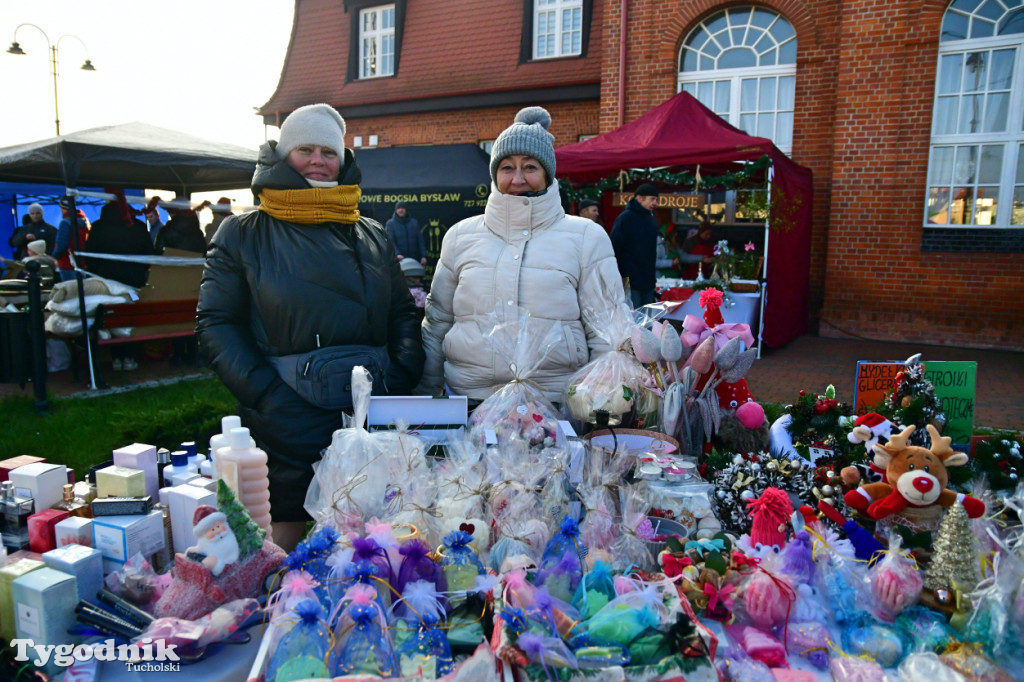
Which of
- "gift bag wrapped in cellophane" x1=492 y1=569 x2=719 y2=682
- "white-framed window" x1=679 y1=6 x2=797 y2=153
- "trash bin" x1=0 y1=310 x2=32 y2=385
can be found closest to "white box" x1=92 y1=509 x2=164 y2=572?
"gift bag wrapped in cellophane" x1=492 y1=569 x2=719 y2=682

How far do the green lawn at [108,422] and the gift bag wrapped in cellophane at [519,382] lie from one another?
7.67 ft

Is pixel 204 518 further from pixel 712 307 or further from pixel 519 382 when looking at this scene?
pixel 712 307

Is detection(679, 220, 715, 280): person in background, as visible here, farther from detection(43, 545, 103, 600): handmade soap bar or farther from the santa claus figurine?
detection(43, 545, 103, 600): handmade soap bar

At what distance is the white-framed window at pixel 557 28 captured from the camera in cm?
1368

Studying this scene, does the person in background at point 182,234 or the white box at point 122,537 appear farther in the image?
the person in background at point 182,234

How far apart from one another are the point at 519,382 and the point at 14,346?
583 cm

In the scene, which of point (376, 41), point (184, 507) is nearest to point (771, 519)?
point (184, 507)

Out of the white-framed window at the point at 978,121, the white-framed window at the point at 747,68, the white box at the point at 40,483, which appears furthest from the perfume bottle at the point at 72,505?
the white-framed window at the point at 747,68

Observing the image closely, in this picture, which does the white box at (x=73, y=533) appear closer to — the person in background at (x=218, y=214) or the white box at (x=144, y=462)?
the white box at (x=144, y=462)

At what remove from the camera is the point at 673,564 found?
1.66 metres

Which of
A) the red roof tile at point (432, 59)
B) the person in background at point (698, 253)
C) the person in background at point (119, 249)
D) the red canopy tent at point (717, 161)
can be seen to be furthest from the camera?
the red roof tile at point (432, 59)

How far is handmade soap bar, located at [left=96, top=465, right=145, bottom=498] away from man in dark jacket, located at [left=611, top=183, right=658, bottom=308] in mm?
6468

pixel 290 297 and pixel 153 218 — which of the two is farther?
pixel 153 218

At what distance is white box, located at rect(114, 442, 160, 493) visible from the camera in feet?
5.87
